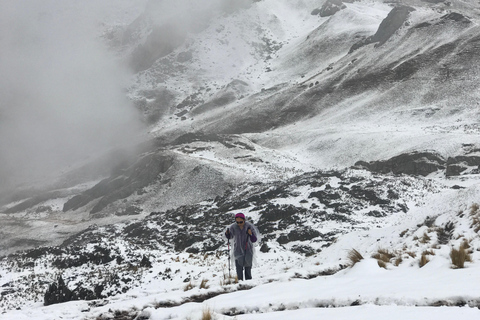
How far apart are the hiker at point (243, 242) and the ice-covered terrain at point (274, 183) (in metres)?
0.66

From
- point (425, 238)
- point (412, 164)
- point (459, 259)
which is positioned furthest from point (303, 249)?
point (412, 164)

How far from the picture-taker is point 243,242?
9742 mm

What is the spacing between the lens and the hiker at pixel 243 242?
31.6 ft

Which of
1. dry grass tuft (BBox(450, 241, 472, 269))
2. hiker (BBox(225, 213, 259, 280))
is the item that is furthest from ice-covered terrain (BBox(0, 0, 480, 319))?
hiker (BBox(225, 213, 259, 280))

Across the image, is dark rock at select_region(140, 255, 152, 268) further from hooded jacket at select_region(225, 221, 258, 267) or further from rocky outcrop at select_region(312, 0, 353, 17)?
rocky outcrop at select_region(312, 0, 353, 17)

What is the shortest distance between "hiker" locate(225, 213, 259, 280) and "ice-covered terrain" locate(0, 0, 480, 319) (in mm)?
663

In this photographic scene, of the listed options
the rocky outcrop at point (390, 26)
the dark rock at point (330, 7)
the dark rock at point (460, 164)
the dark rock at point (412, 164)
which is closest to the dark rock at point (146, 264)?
the dark rock at point (460, 164)

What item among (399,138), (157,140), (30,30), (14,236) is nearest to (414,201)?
(399,138)

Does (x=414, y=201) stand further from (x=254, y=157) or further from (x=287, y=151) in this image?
(x=287, y=151)

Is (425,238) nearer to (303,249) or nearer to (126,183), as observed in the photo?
(303,249)

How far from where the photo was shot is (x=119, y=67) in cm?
13575

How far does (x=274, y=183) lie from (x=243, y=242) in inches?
981

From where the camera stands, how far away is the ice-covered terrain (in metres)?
6.62

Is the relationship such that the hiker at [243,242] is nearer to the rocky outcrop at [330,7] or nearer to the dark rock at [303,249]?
the dark rock at [303,249]
